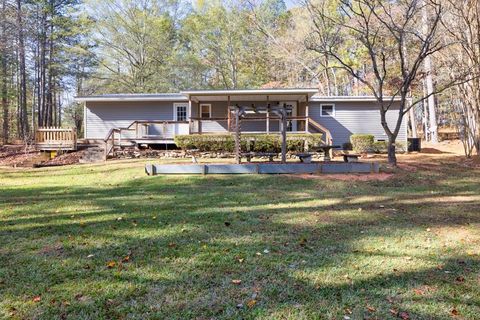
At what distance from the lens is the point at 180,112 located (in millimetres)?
18922

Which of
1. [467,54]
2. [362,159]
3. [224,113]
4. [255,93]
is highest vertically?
[467,54]

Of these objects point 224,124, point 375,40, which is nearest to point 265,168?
point 224,124

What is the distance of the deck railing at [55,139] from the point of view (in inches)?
637

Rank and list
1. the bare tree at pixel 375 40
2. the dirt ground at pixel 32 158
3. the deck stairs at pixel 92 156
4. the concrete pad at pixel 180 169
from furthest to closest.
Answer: the bare tree at pixel 375 40 < the deck stairs at pixel 92 156 < the dirt ground at pixel 32 158 < the concrete pad at pixel 180 169

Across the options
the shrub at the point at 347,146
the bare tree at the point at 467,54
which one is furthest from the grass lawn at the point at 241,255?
the shrub at the point at 347,146

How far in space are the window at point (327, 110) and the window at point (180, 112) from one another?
7.63 meters

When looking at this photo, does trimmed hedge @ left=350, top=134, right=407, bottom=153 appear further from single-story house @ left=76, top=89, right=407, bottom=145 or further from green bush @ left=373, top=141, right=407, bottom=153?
single-story house @ left=76, top=89, right=407, bottom=145

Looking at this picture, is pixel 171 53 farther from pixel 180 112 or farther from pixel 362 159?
pixel 362 159

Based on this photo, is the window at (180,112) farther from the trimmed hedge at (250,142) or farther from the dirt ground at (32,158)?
the dirt ground at (32,158)

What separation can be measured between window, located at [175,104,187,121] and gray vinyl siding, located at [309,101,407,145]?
24.1 ft

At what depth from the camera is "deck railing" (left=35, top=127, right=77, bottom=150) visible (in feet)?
53.1

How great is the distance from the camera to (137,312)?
8.24 ft

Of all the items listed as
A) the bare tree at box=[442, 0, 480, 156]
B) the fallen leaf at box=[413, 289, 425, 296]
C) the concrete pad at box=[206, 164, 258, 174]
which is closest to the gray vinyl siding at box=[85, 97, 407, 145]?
the bare tree at box=[442, 0, 480, 156]

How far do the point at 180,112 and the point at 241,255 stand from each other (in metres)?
16.0
